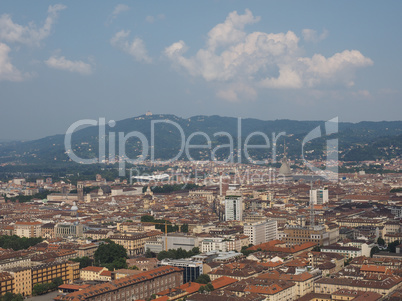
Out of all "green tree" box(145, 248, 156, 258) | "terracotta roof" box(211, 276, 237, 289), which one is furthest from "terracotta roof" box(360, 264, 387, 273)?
"green tree" box(145, 248, 156, 258)

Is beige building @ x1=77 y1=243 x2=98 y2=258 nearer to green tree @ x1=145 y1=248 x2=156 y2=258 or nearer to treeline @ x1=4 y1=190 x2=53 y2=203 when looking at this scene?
green tree @ x1=145 y1=248 x2=156 y2=258

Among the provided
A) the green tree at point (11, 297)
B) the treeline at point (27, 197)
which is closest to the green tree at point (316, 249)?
the green tree at point (11, 297)

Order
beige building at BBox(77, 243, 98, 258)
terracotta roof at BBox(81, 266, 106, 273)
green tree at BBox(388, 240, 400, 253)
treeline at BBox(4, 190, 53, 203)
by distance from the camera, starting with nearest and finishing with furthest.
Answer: terracotta roof at BBox(81, 266, 106, 273)
beige building at BBox(77, 243, 98, 258)
green tree at BBox(388, 240, 400, 253)
treeline at BBox(4, 190, 53, 203)

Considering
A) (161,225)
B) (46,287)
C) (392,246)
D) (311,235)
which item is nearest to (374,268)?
(392,246)

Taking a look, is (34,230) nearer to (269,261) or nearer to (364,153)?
(269,261)

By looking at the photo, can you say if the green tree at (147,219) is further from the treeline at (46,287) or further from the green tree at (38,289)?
the green tree at (38,289)

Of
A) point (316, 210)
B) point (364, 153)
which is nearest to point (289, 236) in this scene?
point (316, 210)
